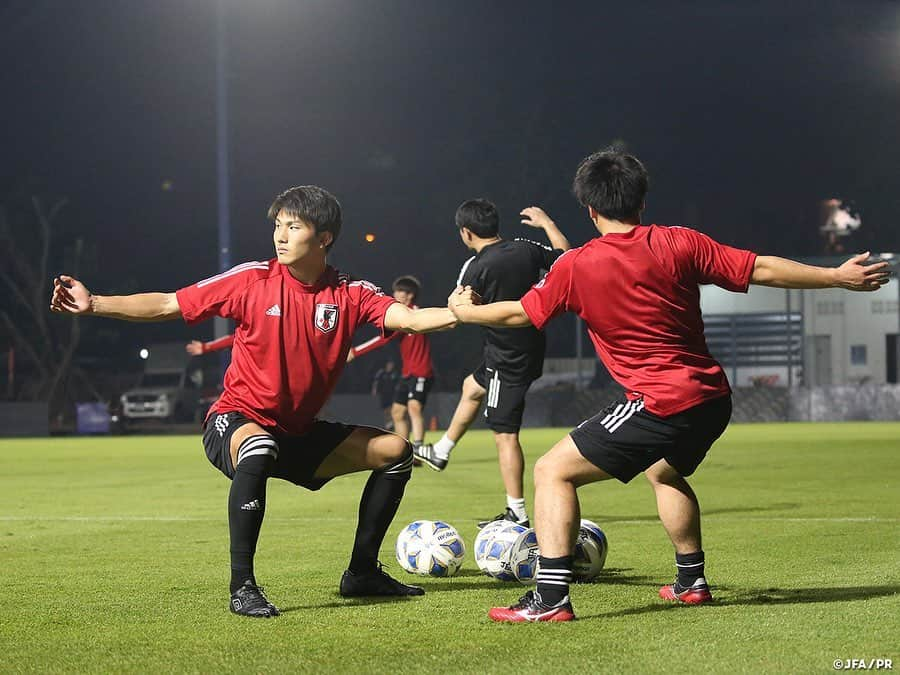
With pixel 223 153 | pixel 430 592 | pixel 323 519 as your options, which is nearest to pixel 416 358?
pixel 323 519

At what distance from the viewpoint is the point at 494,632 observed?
6.07 meters

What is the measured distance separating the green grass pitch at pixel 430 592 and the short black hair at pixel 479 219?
2233mm

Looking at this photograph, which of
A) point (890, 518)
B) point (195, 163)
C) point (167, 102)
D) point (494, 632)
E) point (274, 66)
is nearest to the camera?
point (494, 632)

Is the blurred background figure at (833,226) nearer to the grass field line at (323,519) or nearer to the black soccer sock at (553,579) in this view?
the grass field line at (323,519)

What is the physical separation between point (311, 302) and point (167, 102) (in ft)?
160

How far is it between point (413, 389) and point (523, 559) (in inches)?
538

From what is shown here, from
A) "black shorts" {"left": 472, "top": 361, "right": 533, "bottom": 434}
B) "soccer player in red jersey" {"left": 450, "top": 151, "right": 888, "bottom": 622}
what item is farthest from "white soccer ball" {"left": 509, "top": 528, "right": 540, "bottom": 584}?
"black shorts" {"left": 472, "top": 361, "right": 533, "bottom": 434}

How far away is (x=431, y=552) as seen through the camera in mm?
8062

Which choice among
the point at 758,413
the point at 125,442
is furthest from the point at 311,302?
the point at 758,413

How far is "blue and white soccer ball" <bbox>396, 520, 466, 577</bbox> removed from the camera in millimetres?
8047

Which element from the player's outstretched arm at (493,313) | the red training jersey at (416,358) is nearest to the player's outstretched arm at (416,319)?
the player's outstretched arm at (493,313)

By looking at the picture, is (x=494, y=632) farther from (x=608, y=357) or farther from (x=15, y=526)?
(x=15, y=526)

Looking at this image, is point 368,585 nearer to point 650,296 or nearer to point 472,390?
point 650,296

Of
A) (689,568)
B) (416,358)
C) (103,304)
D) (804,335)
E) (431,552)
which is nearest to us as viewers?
(689,568)
